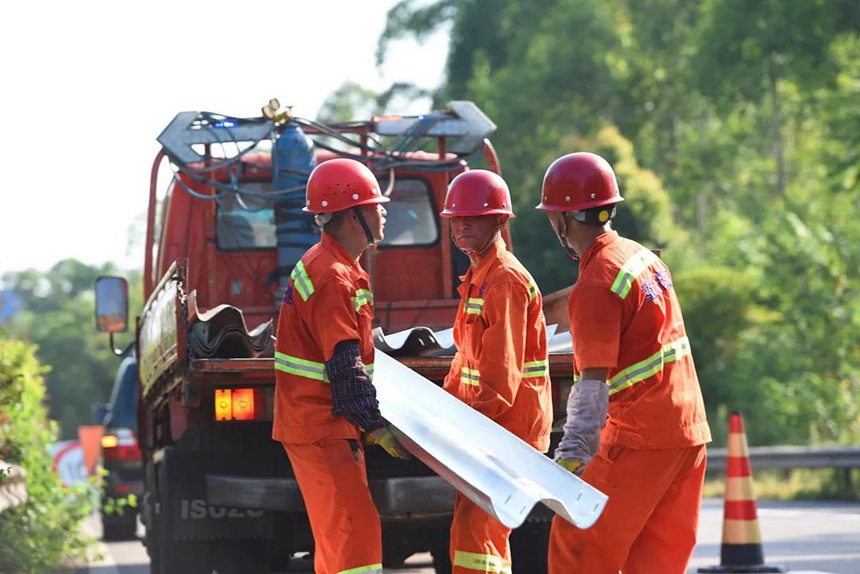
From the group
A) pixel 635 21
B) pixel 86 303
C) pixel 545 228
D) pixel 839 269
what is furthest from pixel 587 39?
pixel 86 303

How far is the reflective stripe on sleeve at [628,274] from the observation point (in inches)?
243

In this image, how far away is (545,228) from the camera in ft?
125

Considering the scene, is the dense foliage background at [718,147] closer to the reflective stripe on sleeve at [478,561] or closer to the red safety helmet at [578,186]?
the reflective stripe on sleeve at [478,561]

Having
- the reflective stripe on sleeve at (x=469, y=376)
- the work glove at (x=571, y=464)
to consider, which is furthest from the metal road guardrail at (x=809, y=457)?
the work glove at (x=571, y=464)

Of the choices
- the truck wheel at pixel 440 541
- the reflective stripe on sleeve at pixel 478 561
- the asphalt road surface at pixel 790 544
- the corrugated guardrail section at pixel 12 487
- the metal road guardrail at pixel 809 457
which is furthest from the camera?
the metal road guardrail at pixel 809 457

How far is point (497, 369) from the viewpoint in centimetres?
732

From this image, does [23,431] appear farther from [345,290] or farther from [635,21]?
[635,21]

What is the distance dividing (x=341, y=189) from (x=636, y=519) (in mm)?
1936

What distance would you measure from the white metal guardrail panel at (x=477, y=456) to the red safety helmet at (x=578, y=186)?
0.87 meters

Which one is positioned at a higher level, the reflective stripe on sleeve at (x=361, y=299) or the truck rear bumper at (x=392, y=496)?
the reflective stripe on sleeve at (x=361, y=299)

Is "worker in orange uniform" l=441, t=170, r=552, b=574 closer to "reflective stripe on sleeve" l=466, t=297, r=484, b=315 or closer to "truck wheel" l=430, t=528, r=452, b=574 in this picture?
"reflective stripe on sleeve" l=466, t=297, r=484, b=315

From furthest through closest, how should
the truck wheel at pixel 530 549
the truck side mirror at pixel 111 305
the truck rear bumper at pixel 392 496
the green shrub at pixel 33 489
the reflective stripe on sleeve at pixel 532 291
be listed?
1. the truck side mirror at pixel 111 305
2. the green shrub at pixel 33 489
3. the truck wheel at pixel 530 549
4. the truck rear bumper at pixel 392 496
5. the reflective stripe on sleeve at pixel 532 291

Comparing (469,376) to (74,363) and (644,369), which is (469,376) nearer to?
(644,369)

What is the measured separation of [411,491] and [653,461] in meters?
2.62
